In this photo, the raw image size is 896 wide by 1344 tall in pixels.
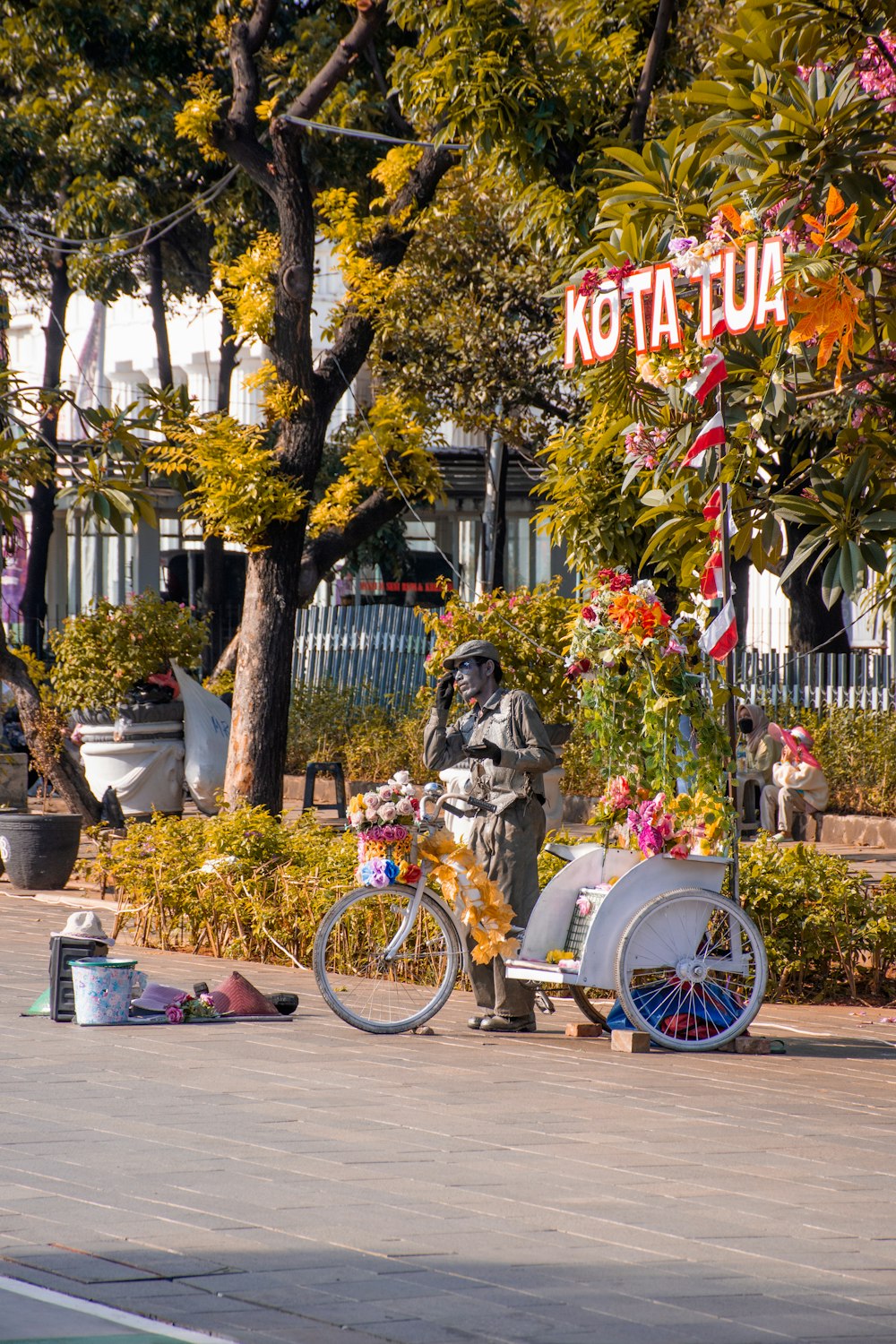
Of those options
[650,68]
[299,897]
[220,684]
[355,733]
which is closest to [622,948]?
[299,897]

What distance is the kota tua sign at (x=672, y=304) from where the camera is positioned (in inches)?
283

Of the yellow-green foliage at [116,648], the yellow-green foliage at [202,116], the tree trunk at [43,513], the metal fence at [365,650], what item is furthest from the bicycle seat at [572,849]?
the tree trunk at [43,513]

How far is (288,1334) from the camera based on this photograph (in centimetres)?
405

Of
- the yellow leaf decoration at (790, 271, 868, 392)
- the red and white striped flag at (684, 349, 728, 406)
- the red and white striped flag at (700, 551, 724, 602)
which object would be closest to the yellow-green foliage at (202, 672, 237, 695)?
the red and white striped flag at (700, 551, 724, 602)

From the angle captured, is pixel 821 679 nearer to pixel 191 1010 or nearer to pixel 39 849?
pixel 39 849

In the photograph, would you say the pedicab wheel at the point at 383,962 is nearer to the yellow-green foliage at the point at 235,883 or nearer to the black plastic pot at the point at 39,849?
the yellow-green foliage at the point at 235,883

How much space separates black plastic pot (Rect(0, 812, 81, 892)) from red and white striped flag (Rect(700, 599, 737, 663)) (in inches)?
270

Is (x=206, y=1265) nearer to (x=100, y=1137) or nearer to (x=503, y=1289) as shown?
(x=503, y=1289)

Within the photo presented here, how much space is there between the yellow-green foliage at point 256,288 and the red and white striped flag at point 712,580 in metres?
6.82

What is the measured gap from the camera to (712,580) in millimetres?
8234

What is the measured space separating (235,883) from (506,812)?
2739 millimetres

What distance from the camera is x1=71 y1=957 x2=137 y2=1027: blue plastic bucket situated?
8.44m

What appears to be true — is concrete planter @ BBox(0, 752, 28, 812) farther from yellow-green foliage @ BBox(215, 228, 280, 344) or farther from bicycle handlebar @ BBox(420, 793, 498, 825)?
bicycle handlebar @ BBox(420, 793, 498, 825)

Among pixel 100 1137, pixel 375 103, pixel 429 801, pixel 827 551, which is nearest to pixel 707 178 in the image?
pixel 827 551
